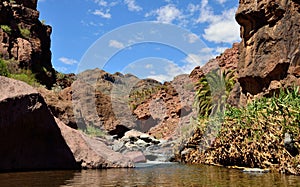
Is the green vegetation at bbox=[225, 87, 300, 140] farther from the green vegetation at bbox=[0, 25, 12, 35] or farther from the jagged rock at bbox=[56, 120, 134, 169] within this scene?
the green vegetation at bbox=[0, 25, 12, 35]

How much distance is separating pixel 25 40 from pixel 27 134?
15.1 m

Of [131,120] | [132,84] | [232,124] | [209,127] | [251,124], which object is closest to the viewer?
[251,124]

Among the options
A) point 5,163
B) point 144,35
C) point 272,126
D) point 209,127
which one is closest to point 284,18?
point 209,127

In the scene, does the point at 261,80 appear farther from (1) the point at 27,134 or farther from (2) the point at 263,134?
(1) the point at 27,134

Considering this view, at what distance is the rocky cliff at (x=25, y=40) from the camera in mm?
18578

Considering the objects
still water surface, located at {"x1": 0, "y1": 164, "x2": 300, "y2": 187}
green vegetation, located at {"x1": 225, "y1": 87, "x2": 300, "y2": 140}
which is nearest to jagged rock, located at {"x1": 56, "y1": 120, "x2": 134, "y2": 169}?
still water surface, located at {"x1": 0, "y1": 164, "x2": 300, "y2": 187}

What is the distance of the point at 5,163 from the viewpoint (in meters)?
7.09

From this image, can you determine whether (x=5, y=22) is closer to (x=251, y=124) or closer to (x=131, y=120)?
(x=131, y=120)

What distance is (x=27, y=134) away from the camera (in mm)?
7430

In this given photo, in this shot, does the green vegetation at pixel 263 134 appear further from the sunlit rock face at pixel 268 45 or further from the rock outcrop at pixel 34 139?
the sunlit rock face at pixel 268 45

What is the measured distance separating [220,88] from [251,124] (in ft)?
41.6

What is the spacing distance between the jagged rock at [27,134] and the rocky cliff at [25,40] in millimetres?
10398

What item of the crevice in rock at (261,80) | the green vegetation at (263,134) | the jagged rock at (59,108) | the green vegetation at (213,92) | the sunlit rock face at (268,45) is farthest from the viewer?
the green vegetation at (213,92)

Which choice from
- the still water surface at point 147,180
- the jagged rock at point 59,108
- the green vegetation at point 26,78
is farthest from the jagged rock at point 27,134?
the green vegetation at point 26,78
